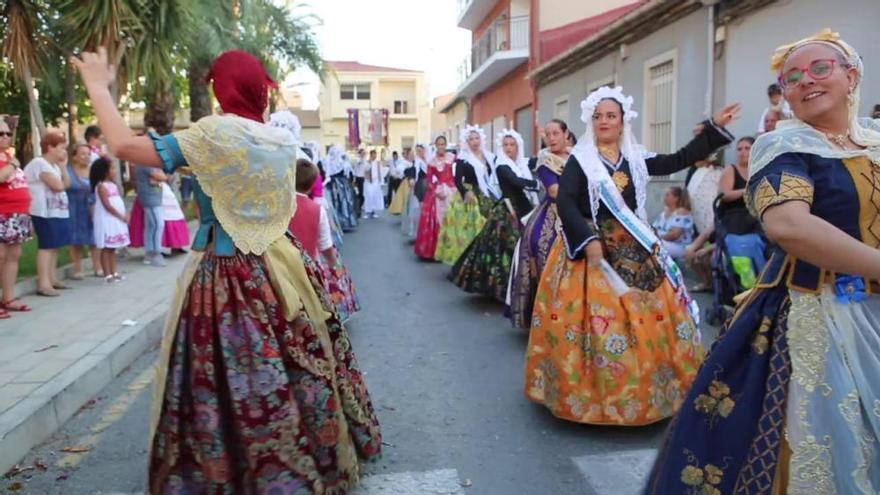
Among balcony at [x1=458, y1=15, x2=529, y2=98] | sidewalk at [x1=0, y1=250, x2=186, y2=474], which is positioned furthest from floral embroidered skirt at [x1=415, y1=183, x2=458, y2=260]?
balcony at [x1=458, y1=15, x2=529, y2=98]

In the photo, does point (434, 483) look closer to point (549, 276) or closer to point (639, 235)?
point (549, 276)

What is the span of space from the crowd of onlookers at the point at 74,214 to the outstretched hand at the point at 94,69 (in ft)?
13.9

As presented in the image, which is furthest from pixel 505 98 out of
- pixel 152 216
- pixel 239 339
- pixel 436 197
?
pixel 239 339

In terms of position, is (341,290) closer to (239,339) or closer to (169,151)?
(239,339)

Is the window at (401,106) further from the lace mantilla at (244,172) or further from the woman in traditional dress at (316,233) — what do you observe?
the lace mantilla at (244,172)

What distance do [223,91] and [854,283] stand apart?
7.64 ft

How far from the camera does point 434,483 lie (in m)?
3.42

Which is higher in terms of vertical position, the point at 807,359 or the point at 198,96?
the point at 198,96

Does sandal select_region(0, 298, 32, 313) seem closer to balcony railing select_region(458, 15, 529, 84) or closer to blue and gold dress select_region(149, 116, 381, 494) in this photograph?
blue and gold dress select_region(149, 116, 381, 494)

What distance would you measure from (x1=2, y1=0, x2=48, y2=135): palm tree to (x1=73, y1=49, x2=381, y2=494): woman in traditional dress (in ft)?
27.8

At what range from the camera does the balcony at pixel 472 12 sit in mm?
27041

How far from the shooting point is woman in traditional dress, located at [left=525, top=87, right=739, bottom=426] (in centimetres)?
383

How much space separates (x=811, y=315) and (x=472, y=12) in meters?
28.0

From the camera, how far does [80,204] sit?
27.5ft
